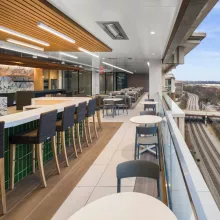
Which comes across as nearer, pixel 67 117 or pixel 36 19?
pixel 67 117

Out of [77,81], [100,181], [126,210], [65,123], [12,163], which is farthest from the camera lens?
[77,81]

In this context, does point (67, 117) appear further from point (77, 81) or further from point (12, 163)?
point (77, 81)

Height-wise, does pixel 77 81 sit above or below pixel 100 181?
above

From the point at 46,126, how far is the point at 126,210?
223 cm

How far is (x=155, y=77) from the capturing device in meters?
12.9

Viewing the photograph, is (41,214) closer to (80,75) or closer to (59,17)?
(59,17)

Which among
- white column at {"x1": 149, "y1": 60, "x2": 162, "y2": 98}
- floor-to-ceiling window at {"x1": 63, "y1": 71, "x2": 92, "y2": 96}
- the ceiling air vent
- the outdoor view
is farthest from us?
floor-to-ceiling window at {"x1": 63, "y1": 71, "x2": 92, "y2": 96}

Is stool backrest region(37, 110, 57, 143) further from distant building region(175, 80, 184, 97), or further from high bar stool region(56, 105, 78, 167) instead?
distant building region(175, 80, 184, 97)

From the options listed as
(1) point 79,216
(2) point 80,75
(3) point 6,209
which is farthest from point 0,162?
(2) point 80,75

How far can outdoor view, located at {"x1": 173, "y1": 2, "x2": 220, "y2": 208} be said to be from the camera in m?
6.51

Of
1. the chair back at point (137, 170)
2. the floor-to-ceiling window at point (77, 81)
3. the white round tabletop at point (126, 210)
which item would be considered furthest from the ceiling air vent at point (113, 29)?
the floor-to-ceiling window at point (77, 81)

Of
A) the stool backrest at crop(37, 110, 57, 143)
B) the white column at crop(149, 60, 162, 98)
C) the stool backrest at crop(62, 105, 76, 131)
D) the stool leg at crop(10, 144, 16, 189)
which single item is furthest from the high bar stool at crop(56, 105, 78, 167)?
the white column at crop(149, 60, 162, 98)

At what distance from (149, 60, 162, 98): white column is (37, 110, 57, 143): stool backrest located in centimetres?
1001

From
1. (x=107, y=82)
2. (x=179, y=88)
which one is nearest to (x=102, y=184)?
(x=179, y=88)
